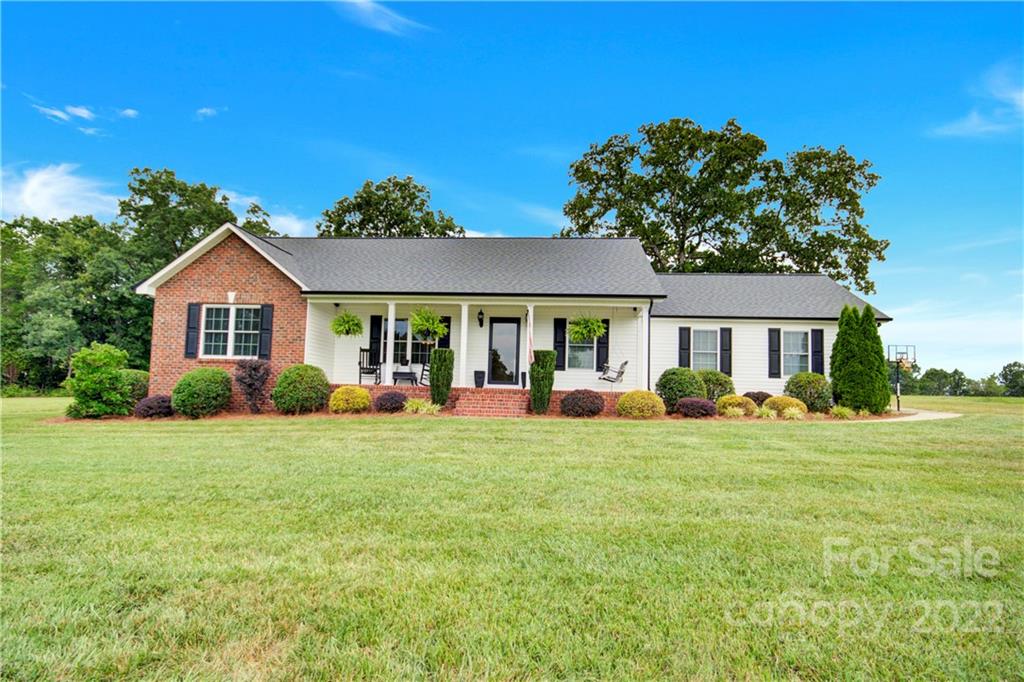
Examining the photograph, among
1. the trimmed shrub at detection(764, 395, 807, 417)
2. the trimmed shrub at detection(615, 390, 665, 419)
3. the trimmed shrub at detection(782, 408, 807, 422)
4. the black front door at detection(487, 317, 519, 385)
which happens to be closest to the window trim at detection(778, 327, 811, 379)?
the trimmed shrub at detection(764, 395, 807, 417)

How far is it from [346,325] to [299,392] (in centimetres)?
271

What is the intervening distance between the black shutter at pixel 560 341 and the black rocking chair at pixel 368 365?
5639mm

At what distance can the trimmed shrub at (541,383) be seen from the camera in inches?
525

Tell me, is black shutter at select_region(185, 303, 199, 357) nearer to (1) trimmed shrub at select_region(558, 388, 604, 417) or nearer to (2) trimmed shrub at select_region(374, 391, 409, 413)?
(2) trimmed shrub at select_region(374, 391, 409, 413)

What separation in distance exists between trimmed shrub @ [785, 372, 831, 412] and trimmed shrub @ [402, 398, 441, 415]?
10.4 m

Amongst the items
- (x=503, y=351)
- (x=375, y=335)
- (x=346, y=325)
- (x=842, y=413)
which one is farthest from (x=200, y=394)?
(x=842, y=413)

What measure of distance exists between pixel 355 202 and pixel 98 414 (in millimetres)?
21326

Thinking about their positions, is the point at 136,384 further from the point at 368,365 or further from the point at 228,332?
the point at 368,365

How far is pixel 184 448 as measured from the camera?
779 cm

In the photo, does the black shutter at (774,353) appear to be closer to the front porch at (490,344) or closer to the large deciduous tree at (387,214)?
the front porch at (490,344)

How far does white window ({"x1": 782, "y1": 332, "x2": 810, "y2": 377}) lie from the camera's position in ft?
53.4

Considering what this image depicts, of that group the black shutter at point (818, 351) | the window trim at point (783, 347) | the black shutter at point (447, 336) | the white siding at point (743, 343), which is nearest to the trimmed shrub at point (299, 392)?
the black shutter at point (447, 336)

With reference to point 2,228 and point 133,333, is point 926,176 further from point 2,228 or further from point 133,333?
point 2,228

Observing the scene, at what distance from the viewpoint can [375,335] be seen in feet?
54.2
